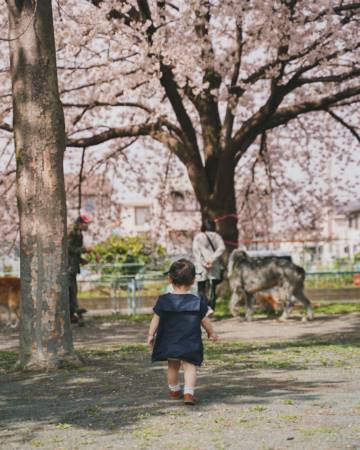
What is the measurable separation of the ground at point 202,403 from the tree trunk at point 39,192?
406 mm

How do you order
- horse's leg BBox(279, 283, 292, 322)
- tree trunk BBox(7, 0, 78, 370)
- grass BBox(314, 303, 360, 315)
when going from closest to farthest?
1. tree trunk BBox(7, 0, 78, 370)
2. horse's leg BBox(279, 283, 292, 322)
3. grass BBox(314, 303, 360, 315)

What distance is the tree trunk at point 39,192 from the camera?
8.77 metres

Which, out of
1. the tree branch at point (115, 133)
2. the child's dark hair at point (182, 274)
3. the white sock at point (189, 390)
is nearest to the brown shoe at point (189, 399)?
the white sock at point (189, 390)

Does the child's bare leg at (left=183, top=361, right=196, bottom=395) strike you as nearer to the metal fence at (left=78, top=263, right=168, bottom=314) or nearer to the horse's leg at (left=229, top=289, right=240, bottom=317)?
the horse's leg at (left=229, top=289, right=240, bottom=317)

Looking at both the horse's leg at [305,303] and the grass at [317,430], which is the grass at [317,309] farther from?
the grass at [317,430]

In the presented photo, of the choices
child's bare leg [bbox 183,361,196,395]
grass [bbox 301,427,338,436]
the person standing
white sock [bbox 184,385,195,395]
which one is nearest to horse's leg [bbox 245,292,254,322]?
the person standing

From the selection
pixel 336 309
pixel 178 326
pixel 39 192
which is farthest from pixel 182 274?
pixel 336 309

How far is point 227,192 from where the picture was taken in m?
19.0

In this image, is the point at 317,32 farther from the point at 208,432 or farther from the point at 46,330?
the point at 208,432

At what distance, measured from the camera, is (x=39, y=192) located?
885 cm

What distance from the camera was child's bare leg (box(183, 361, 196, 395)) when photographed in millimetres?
6410

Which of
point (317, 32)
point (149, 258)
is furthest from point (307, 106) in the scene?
point (149, 258)

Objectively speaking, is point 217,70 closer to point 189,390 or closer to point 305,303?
point 305,303

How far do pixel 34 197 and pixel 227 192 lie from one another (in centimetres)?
1041
